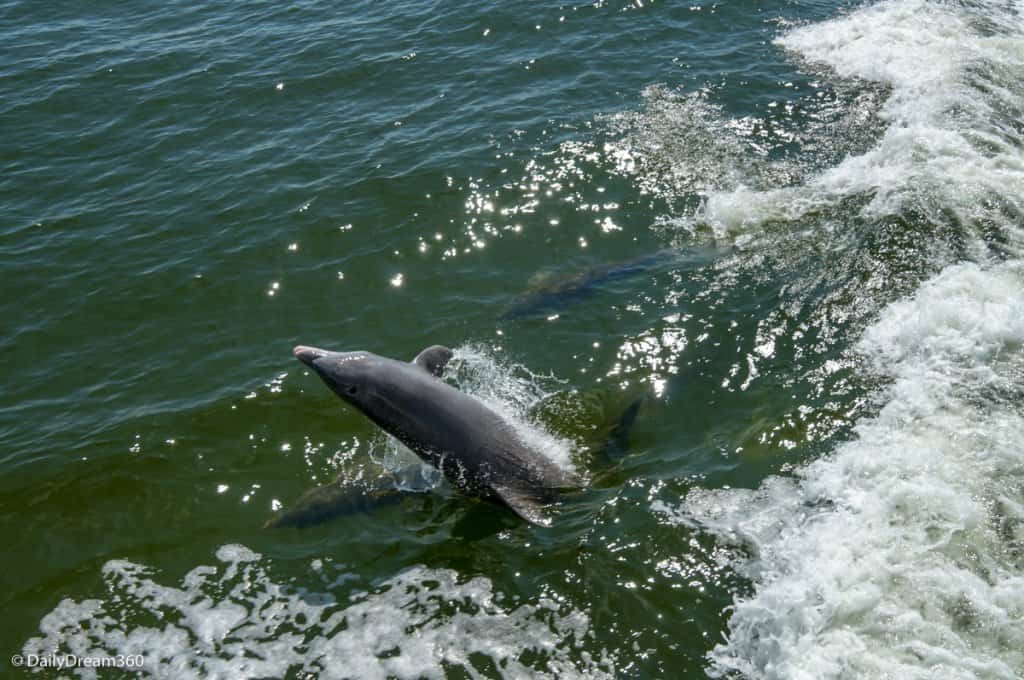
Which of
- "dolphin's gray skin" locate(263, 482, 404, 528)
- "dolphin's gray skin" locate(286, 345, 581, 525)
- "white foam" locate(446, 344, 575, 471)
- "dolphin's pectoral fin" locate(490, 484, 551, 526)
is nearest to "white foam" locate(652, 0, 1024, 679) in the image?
"dolphin's pectoral fin" locate(490, 484, 551, 526)

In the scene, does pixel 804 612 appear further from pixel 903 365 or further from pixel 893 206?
pixel 893 206

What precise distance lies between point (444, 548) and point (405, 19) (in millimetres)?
19802

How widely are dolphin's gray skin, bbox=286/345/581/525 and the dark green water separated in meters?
A: 0.57

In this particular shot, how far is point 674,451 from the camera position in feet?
41.5

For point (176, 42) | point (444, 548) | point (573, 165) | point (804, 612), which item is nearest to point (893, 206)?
point (573, 165)

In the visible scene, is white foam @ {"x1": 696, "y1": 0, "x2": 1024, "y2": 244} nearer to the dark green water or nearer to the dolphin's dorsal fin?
the dark green water

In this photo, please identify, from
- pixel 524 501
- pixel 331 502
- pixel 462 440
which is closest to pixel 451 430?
pixel 462 440

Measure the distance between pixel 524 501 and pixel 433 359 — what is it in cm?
254

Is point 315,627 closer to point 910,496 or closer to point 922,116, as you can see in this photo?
point 910,496

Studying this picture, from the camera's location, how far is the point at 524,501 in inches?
461

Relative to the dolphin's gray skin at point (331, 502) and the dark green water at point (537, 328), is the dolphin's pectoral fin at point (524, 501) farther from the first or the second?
the dolphin's gray skin at point (331, 502)

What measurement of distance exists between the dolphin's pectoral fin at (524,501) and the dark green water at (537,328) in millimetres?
262

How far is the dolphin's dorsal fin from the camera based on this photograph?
41.2 feet

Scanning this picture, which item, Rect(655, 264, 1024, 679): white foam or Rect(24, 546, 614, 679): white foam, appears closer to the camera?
Rect(655, 264, 1024, 679): white foam
